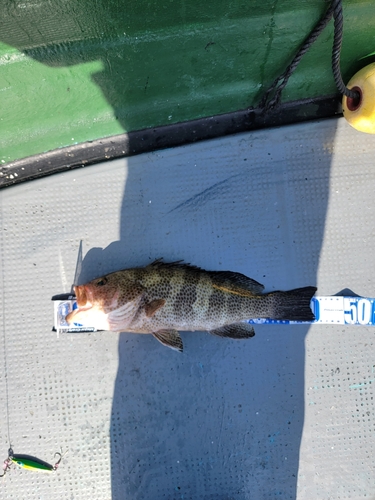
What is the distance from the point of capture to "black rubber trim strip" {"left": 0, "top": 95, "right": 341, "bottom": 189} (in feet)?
10.4

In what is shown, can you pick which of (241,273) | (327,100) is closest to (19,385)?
(241,273)

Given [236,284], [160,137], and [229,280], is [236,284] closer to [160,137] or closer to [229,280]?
[229,280]

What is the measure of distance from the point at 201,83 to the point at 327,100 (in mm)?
1209

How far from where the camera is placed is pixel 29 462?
297 cm

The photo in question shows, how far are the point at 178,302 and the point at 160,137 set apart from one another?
149cm

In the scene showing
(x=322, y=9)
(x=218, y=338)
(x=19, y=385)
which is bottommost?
(x=19, y=385)

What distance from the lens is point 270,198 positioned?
319 centimetres

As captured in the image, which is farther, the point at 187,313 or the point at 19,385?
the point at 19,385

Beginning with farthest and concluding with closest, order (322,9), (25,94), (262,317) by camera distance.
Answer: (262,317) → (25,94) → (322,9)

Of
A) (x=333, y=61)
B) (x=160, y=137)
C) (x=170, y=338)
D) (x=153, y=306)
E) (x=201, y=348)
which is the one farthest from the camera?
(x=160, y=137)

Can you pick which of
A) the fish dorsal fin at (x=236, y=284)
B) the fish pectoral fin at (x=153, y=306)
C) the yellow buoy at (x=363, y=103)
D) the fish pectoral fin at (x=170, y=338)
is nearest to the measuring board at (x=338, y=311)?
the fish dorsal fin at (x=236, y=284)

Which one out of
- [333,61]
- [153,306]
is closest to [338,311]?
[153,306]

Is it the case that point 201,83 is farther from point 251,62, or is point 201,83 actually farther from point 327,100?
point 327,100

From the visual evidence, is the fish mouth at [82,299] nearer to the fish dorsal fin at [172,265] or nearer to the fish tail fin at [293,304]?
the fish dorsal fin at [172,265]
